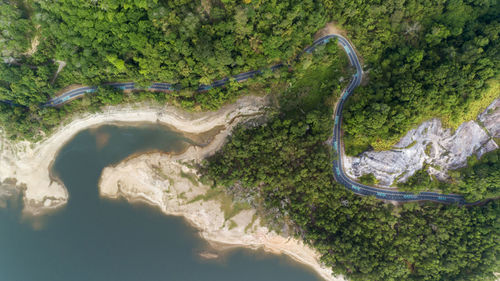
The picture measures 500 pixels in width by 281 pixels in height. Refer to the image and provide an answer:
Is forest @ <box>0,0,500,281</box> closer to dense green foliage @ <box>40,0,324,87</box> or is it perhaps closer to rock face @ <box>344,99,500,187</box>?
dense green foliage @ <box>40,0,324,87</box>

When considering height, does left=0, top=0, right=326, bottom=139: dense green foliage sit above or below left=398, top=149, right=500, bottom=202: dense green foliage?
above

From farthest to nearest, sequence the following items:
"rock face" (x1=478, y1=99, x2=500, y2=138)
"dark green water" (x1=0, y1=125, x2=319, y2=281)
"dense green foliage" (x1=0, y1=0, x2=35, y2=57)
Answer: "dark green water" (x1=0, y1=125, x2=319, y2=281), "rock face" (x1=478, y1=99, x2=500, y2=138), "dense green foliage" (x1=0, y1=0, x2=35, y2=57)

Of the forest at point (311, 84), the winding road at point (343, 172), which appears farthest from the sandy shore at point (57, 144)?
the winding road at point (343, 172)

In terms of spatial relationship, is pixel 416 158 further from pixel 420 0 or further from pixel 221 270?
pixel 221 270

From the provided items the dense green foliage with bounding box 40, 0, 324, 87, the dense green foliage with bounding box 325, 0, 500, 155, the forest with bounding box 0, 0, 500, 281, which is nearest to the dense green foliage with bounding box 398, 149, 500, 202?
the forest with bounding box 0, 0, 500, 281

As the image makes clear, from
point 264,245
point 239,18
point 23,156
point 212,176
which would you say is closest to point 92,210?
point 23,156
